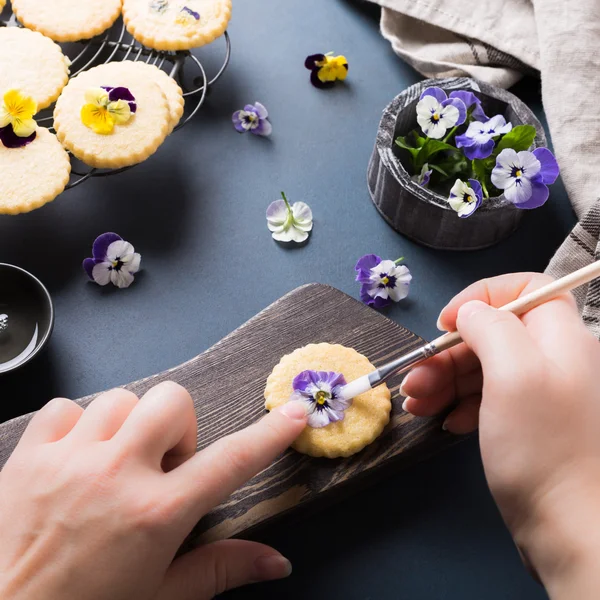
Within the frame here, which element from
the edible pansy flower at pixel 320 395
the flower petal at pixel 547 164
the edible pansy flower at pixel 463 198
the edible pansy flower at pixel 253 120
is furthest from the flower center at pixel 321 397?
the edible pansy flower at pixel 253 120

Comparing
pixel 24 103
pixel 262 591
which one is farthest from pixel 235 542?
pixel 24 103

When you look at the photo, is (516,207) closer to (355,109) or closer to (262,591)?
(355,109)

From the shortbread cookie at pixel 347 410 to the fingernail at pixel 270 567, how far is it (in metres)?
0.13

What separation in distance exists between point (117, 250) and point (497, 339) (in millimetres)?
623

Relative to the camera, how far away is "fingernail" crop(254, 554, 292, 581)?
83cm

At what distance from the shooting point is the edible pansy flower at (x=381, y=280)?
3.58ft

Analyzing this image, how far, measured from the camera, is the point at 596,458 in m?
0.67

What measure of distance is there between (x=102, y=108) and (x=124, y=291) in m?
0.28

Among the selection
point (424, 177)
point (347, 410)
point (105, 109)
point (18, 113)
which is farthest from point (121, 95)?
point (347, 410)

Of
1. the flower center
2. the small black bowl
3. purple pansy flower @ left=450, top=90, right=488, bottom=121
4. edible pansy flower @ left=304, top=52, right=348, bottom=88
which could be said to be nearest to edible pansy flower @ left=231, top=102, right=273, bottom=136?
edible pansy flower @ left=304, top=52, right=348, bottom=88

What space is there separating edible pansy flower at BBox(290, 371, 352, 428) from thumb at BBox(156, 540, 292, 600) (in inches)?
6.8

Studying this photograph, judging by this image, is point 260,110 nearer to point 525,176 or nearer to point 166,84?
point 166,84

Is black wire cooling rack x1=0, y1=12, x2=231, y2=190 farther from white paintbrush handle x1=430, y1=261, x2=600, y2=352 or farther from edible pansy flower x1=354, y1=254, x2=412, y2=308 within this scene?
white paintbrush handle x1=430, y1=261, x2=600, y2=352

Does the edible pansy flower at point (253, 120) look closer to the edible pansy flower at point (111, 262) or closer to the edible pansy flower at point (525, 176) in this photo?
the edible pansy flower at point (111, 262)
